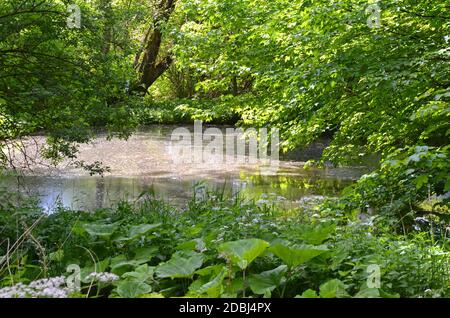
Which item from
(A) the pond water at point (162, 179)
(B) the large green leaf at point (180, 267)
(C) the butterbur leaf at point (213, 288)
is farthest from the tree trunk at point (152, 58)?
(C) the butterbur leaf at point (213, 288)

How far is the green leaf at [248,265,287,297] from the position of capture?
2371 mm

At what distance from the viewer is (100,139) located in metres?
16.7

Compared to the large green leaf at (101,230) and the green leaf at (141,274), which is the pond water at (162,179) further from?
the green leaf at (141,274)

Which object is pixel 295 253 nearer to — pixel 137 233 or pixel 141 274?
pixel 141 274

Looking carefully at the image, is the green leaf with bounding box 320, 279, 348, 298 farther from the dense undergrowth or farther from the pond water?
the pond water

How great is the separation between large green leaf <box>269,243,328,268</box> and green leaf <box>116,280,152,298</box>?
62cm

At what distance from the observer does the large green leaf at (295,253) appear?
2.51 m

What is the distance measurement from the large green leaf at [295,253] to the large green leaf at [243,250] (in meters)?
0.10

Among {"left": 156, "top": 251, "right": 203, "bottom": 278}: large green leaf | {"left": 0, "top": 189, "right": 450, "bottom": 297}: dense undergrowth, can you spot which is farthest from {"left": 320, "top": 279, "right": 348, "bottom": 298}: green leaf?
{"left": 156, "top": 251, "right": 203, "bottom": 278}: large green leaf

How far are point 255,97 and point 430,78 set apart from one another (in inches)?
179

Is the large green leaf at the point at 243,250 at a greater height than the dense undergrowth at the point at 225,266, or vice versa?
the large green leaf at the point at 243,250

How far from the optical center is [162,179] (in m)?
11.4

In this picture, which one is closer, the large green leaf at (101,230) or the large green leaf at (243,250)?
the large green leaf at (243,250)

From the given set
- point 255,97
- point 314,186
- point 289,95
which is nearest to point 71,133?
point 289,95
